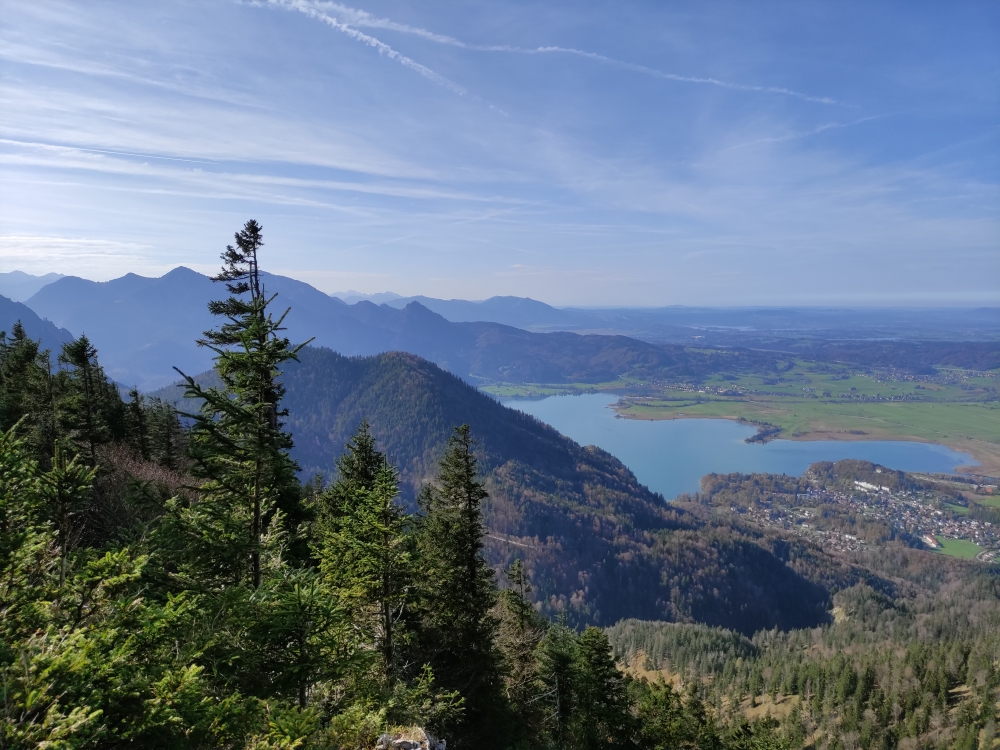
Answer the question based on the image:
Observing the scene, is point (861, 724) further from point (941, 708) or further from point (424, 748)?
point (424, 748)

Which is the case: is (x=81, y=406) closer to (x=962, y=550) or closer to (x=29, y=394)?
(x=29, y=394)

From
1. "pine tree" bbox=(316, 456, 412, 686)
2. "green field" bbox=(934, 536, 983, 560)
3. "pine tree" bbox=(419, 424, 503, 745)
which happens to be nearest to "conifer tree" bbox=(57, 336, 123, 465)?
"pine tree" bbox=(316, 456, 412, 686)

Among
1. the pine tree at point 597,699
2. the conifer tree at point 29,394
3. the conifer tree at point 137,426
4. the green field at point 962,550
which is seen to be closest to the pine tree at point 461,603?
the pine tree at point 597,699

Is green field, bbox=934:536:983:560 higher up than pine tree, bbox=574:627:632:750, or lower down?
lower down

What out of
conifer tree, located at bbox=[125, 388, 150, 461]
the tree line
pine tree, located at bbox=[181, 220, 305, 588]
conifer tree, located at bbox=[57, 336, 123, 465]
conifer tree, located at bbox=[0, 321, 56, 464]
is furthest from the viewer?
conifer tree, located at bbox=[125, 388, 150, 461]

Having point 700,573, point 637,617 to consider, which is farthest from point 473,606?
point 700,573

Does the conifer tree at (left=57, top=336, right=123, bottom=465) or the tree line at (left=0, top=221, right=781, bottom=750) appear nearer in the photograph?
the tree line at (left=0, top=221, right=781, bottom=750)

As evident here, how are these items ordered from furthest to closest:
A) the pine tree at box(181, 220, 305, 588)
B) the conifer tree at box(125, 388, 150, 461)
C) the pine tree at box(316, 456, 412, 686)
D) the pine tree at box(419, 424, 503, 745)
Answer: the conifer tree at box(125, 388, 150, 461) → the pine tree at box(419, 424, 503, 745) → the pine tree at box(316, 456, 412, 686) → the pine tree at box(181, 220, 305, 588)

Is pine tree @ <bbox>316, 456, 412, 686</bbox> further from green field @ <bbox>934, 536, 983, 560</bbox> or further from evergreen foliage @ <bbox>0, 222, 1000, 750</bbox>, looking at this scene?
green field @ <bbox>934, 536, 983, 560</bbox>
